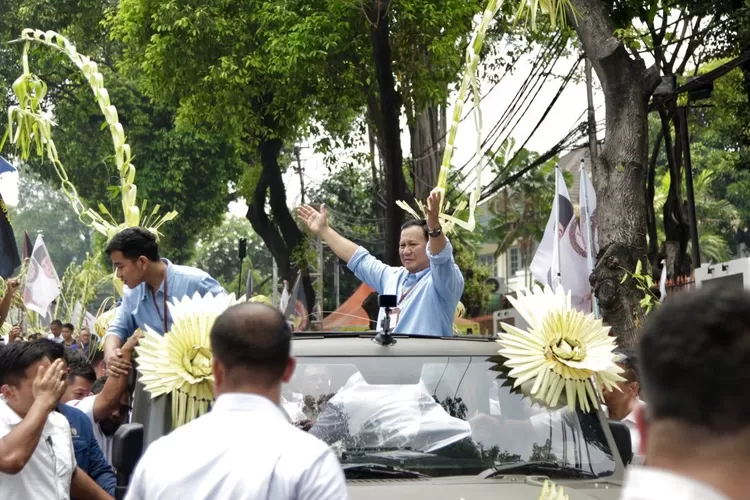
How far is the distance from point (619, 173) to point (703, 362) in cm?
1005

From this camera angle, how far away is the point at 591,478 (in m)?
4.57

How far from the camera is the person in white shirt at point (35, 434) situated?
4.42 metres

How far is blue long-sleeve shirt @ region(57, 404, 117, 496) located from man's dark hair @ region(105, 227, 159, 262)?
2.89 feet

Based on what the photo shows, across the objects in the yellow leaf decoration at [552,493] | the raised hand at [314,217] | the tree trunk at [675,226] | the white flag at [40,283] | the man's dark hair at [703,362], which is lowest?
the yellow leaf decoration at [552,493]

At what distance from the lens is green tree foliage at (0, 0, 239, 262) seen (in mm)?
31000

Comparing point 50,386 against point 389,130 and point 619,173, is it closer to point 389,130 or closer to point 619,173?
point 619,173

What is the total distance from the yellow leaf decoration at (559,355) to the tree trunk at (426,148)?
53.0ft

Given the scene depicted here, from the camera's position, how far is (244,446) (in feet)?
8.77

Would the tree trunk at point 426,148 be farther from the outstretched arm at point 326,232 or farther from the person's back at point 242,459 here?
the person's back at point 242,459

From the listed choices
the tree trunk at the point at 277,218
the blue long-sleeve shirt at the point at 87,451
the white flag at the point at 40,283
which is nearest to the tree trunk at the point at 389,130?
the white flag at the point at 40,283

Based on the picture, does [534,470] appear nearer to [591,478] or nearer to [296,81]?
[591,478]

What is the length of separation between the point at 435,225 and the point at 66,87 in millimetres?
27344

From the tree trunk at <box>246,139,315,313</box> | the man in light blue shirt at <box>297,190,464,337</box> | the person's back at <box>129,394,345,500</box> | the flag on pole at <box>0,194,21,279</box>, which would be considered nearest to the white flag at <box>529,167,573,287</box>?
the flag on pole at <box>0,194,21,279</box>

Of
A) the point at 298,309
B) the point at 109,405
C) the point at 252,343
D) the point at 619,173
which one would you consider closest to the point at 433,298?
the point at 109,405
